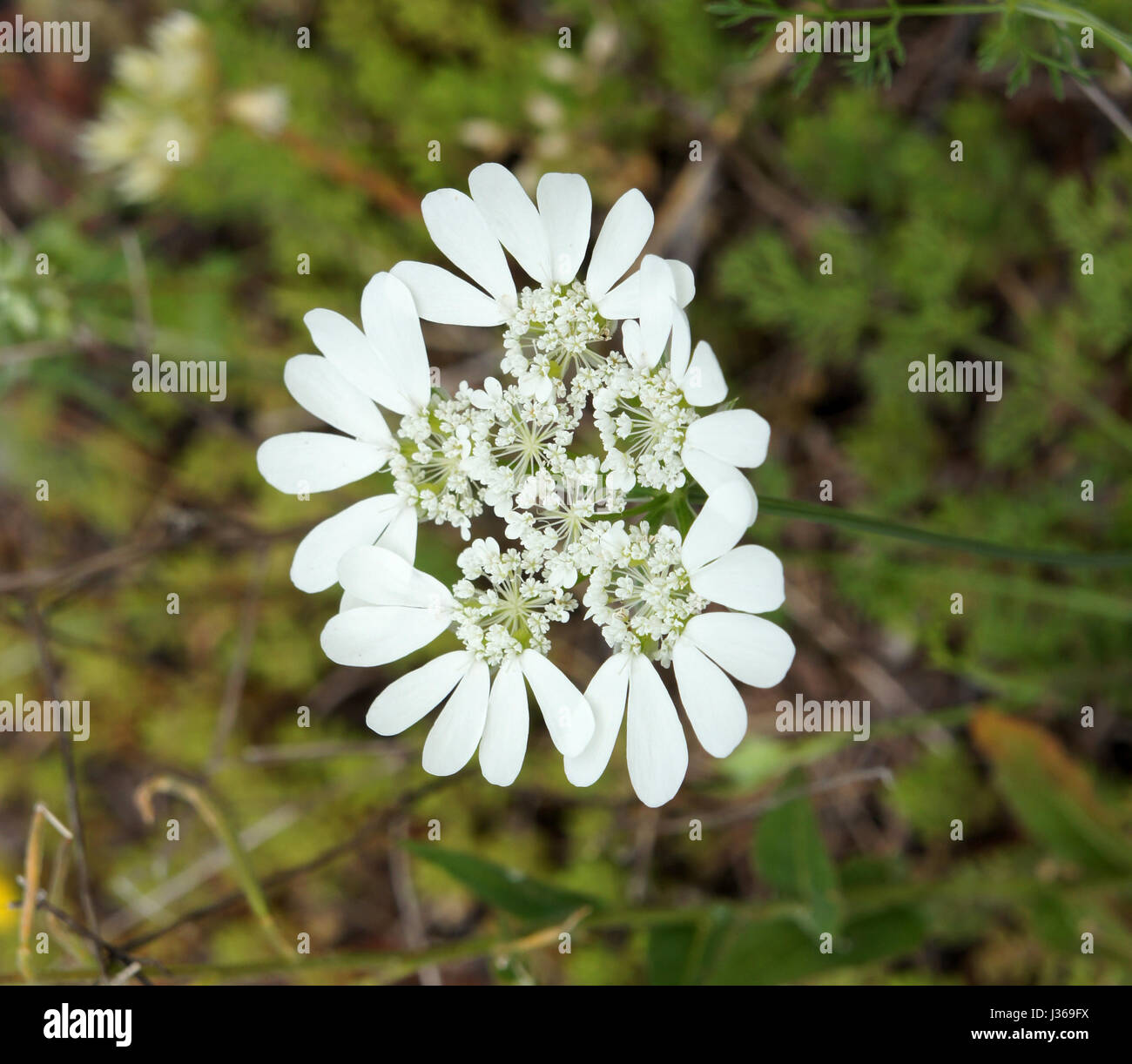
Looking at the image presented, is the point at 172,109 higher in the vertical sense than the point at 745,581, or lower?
higher

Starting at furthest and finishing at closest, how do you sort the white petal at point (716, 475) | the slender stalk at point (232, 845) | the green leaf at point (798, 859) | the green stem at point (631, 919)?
the green leaf at point (798, 859) < the slender stalk at point (232, 845) < the green stem at point (631, 919) < the white petal at point (716, 475)

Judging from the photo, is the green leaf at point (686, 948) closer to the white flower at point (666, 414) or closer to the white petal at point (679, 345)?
the white flower at point (666, 414)

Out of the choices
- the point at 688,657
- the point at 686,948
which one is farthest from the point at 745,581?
the point at 686,948

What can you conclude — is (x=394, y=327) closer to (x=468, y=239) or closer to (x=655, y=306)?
(x=468, y=239)

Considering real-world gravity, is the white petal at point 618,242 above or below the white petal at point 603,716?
above

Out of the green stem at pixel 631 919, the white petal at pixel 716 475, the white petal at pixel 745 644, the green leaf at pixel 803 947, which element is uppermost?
the white petal at pixel 716 475

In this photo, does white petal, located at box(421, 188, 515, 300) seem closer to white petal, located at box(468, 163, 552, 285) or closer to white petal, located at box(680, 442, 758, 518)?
white petal, located at box(468, 163, 552, 285)

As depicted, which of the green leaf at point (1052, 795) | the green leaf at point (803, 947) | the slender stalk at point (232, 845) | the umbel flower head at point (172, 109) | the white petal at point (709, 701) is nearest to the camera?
the white petal at point (709, 701)

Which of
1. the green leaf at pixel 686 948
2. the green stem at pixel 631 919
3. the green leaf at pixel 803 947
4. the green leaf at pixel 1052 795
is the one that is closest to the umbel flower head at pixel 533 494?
the green stem at pixel 631 919
